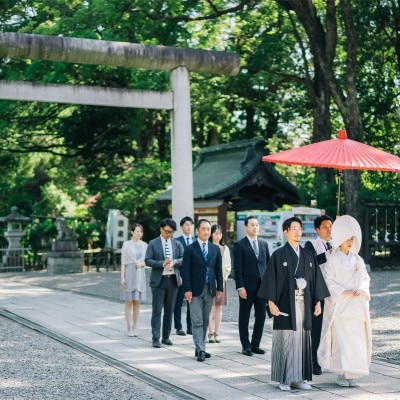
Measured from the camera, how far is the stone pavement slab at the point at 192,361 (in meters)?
7.39

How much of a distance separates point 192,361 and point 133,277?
7.76ft

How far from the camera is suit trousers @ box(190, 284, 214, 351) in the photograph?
9.08m

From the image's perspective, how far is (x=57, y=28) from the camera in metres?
20.6

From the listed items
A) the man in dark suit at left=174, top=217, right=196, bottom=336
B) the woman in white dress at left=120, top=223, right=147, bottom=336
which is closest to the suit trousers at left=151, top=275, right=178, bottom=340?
the man in dark suit at left=174, top=217, right=196, bottom=336

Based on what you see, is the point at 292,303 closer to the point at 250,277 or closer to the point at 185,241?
the point at 250,277

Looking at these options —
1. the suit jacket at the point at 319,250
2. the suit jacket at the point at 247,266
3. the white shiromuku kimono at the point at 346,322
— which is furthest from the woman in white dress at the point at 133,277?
the white shiromuku kimono at the point at 346,322

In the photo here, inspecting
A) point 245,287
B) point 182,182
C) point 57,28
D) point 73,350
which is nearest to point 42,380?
point 73,350

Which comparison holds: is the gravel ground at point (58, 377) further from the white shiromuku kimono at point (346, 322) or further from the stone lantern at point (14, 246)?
the stone lantern at point (14, 246)

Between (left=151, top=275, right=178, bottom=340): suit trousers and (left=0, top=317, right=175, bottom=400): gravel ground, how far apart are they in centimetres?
114

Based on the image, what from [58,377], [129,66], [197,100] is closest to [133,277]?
[58,377]

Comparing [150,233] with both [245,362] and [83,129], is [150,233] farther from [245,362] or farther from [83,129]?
[245,362]

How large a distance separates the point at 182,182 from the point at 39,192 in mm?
18999

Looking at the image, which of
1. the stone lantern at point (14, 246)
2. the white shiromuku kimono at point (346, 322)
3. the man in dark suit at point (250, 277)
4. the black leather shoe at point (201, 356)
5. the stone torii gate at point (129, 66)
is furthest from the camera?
the stone lantern at point (14, 246)

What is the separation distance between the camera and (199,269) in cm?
935
